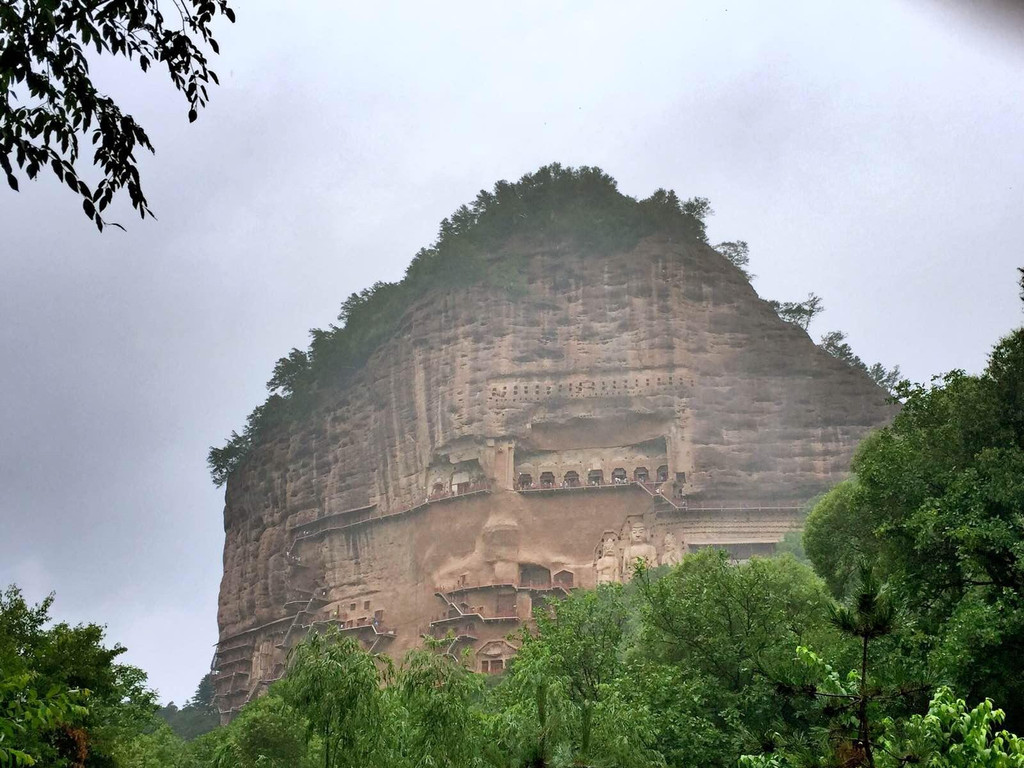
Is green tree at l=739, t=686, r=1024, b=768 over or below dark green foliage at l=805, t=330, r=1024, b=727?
below

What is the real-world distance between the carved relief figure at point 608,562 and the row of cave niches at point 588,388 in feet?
27.9

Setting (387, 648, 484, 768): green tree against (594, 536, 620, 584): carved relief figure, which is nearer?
(387, 648, 484, 768): green tree

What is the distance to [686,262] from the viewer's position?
2598 inches

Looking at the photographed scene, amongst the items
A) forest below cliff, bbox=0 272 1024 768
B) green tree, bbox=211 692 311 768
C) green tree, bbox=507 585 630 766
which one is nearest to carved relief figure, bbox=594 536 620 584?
green tree, bbox=211 692 311 768

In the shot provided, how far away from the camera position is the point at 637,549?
56406 millimetres

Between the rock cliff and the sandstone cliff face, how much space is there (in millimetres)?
105

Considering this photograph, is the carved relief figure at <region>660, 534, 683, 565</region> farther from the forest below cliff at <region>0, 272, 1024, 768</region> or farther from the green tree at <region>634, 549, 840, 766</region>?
the green tree at <region>634, 549, 840, 766</region>

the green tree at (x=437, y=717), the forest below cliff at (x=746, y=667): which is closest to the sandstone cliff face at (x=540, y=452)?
the forest below cliff at (x=746, y=667)

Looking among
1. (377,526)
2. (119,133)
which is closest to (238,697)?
(377,526)

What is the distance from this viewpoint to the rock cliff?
57.8m

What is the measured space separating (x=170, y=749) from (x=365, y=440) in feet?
102

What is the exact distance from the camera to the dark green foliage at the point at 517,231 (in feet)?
219

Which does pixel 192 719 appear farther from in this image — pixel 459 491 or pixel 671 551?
pixel 671 551

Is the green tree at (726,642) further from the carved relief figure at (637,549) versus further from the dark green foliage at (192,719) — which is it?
the dark green foliage at (192,719)
